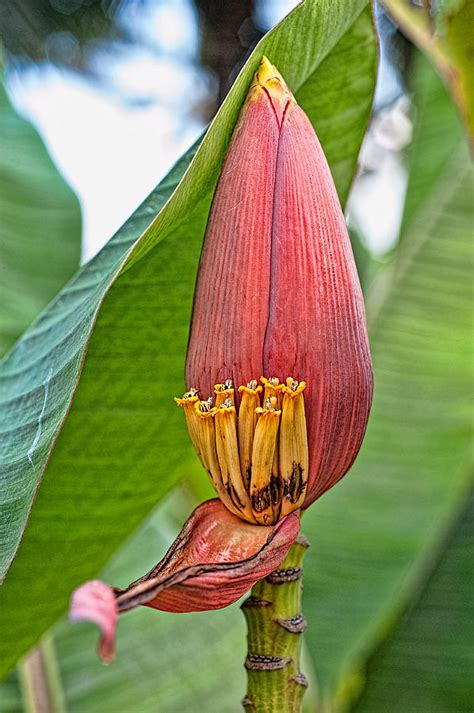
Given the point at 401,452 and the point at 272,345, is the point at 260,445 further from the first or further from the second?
the point at 401,452

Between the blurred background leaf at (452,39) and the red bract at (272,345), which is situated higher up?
the blurred background leaf at (452,39)

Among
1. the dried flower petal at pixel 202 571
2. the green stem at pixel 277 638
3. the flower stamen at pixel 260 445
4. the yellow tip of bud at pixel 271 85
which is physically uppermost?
the yellow tip of bud at pixel 271 85

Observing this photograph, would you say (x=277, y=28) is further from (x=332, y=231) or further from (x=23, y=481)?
(x=23, y=481)

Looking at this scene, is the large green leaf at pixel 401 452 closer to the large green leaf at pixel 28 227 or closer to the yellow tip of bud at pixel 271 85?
the large green leaf at pixel 28 227

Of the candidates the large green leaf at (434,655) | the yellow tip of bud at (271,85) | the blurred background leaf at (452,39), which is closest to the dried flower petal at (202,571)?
the yellow tip of bud at (271,85)

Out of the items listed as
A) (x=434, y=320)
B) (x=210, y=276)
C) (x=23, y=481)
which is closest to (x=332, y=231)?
(x=210, y=276)

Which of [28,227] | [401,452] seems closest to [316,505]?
[401,452]
